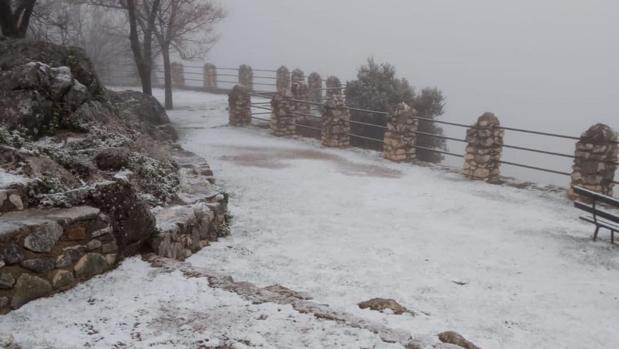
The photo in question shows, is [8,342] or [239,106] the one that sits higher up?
[239,106]

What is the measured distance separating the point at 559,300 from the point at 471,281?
0.96 m

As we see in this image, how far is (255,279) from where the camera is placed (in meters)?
5.59

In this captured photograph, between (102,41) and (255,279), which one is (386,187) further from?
(102,41)

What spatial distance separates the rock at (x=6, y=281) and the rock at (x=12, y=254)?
0.09 meters

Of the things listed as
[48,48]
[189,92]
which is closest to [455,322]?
[48,48]

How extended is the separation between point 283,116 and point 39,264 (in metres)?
13.4

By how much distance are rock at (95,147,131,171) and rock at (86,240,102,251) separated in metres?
1.27

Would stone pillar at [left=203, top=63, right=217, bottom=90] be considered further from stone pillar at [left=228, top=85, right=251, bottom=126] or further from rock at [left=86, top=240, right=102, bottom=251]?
rock at [left=86, top=240, right=102, bottom=251]

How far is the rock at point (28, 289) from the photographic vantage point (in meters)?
3.79

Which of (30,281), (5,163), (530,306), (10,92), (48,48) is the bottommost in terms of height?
(530,306)

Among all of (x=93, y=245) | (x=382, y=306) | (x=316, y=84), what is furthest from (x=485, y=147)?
(x=316, y=84)

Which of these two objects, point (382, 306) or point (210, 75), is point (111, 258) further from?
point (210, 75)

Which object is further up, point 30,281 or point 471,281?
point 30,281

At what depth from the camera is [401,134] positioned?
509 inches
